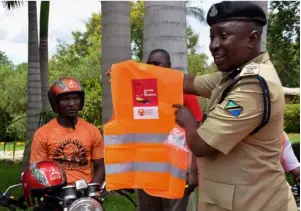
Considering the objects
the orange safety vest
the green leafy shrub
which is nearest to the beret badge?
the orange safety vest

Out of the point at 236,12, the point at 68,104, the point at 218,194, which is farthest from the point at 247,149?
the point at 68,104

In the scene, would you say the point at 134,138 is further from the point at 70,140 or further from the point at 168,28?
the point at 168,28

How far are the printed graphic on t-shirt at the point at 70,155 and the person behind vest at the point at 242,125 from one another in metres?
1.54

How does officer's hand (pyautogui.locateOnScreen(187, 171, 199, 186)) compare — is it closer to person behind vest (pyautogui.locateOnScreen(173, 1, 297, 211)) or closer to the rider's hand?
the rider's hand

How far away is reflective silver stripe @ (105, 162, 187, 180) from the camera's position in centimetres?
313

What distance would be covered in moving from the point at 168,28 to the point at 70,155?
65.2 inches

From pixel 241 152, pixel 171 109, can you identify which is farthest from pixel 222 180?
pixel 171 109

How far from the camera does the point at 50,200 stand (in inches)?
112

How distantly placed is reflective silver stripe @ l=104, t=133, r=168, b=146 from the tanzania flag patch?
948 millimetres

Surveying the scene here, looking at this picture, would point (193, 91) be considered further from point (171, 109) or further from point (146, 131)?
point (146, 131)

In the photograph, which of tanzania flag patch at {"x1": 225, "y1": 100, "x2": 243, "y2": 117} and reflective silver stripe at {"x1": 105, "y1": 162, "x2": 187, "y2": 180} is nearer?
tanzania flag patch at {"x1": 225, "y1": 100, "x2": 243, "y2": 117}

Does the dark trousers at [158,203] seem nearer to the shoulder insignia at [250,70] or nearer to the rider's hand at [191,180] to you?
the rider's hand at [191,180]

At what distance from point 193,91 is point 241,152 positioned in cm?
87

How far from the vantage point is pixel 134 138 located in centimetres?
325
